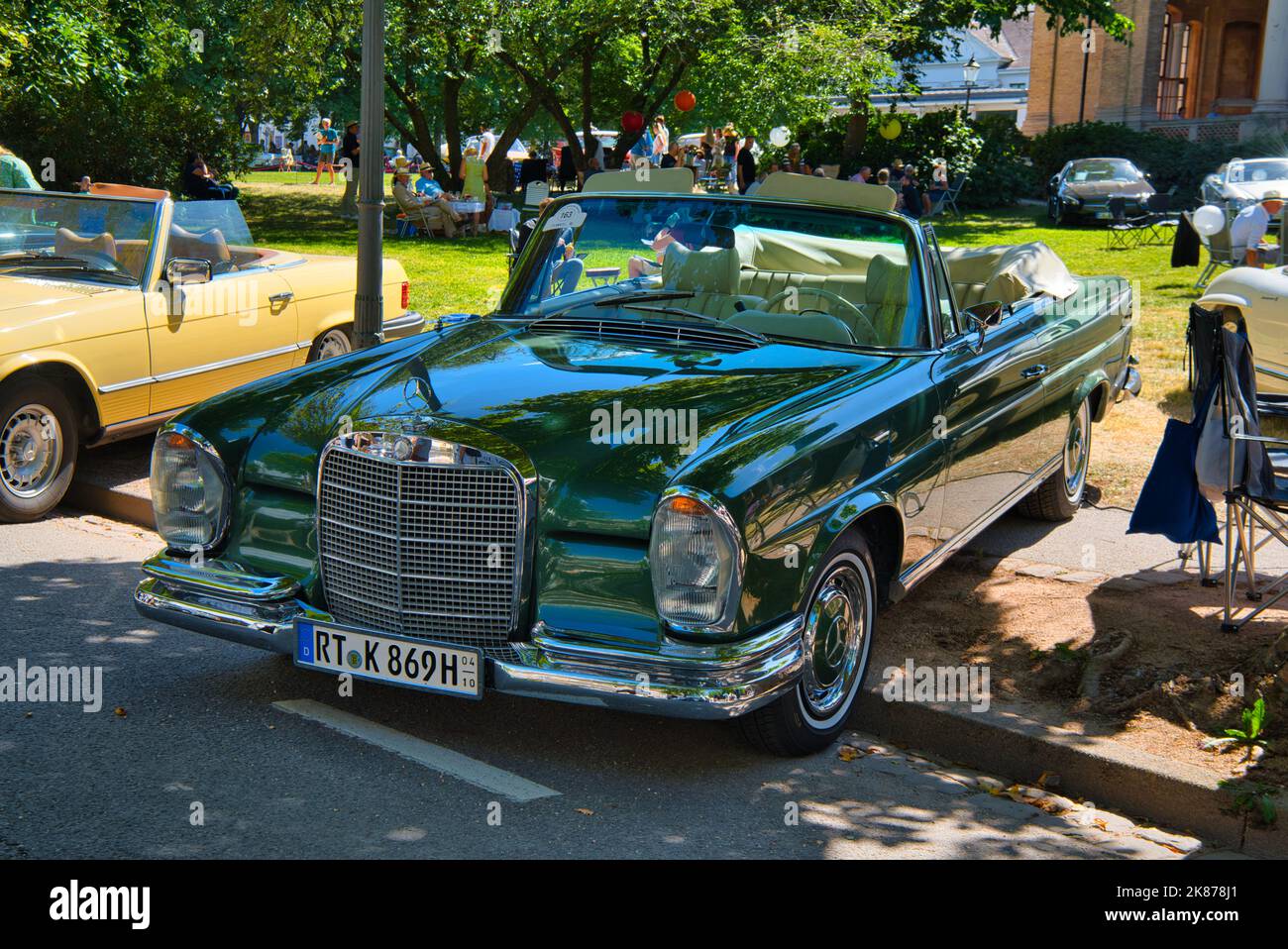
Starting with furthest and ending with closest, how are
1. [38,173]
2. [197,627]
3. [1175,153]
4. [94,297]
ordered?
[1175,153], [38,173], [94,297], [197,627]

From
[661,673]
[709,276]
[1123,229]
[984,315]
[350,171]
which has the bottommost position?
[661,673]

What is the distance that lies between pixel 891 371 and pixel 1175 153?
31990mm

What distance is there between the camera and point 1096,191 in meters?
28.0

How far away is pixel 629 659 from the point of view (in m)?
4.10

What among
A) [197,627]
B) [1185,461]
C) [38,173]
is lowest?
[197,627]

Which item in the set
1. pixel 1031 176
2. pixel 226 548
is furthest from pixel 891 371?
pixel 1031 176

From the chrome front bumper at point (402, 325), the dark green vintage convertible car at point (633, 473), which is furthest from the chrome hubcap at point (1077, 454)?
the chrome front bumper at point (402, 325)

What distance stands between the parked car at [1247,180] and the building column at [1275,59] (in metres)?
14.2

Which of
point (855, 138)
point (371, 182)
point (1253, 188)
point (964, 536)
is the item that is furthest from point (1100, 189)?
point (964, 536)

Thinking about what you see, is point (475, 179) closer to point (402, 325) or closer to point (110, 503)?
point (402, 325)

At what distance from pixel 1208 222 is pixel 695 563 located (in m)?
15.0

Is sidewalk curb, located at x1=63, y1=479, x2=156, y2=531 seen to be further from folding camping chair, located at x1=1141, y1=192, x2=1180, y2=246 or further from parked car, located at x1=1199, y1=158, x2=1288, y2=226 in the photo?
parked car, located at x1=1199, y1=158, x2=1288, y2=226
